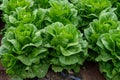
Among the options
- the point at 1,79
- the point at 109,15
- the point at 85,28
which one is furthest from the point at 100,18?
the point at 1,79

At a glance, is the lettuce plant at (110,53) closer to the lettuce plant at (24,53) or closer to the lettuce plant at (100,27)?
the lettuce plant at (100,27)

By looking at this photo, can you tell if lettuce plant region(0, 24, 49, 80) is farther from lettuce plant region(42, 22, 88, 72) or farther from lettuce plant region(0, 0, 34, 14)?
lettuce plant region(0, 0, 34, 14)

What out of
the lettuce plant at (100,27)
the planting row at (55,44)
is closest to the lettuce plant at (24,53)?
the planting row at (55,44)

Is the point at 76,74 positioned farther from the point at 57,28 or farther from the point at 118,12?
the point at 118,12

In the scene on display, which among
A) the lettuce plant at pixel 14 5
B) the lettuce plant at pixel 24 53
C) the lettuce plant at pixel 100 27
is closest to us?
the lettuce plant at pixel 24 53

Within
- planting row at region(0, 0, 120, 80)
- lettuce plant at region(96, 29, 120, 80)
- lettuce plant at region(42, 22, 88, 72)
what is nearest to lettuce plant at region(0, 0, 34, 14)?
planting row at region(0, 0, 120, 80)

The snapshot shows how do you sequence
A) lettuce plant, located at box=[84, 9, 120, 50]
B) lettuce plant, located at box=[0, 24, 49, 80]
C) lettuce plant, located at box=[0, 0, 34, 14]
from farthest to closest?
lettuce plant, located at box=[0, 0, 34, 14]
lettuce plant, located at box=[84, 9, 120, 50]
lettuce plant, located at box=[0, 24, 49, 80]

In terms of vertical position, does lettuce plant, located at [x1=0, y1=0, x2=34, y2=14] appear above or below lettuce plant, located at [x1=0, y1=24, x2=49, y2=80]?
above

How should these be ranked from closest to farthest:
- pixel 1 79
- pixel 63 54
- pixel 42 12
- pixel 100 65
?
pixel 63 54, pixel 100 65, pixel 42 12, pixel 1 79

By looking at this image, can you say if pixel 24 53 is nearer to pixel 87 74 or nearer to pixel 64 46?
pixel 64 46

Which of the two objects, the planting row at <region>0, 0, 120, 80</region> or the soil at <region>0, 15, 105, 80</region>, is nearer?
the planting row at <region>0, 0, 120, 80</region>

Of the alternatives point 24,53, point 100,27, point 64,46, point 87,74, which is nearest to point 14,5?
point 24,53
